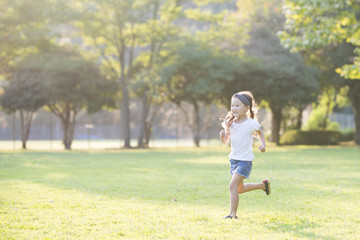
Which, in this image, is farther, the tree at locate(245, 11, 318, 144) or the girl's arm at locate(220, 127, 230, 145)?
the tree at locate(245, 11, 318, 144)

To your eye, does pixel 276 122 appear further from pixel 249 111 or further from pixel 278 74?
pixel 249 111

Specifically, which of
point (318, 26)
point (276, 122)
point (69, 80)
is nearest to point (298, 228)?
point (318, 26)

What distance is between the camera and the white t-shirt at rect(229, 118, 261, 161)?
5595 millimetres

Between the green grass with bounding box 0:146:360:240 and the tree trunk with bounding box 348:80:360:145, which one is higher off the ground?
the tree trunk with bounding box 348:80:360:145

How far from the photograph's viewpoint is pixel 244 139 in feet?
18.4

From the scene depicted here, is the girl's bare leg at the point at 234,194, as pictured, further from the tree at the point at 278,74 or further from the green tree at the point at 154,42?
the tree at the point at 278,74

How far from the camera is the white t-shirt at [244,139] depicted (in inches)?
220

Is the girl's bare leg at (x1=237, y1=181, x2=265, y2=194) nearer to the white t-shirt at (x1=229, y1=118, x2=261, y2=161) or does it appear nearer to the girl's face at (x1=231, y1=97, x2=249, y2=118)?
the white t-shirt at (x1=229, y1=118, x2=261, y2=161)

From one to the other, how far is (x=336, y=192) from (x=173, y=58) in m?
20.8

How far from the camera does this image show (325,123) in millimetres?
36156

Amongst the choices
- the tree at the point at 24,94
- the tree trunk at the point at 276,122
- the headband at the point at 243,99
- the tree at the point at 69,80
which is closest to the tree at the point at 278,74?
the tree trunk at the point at 276,122

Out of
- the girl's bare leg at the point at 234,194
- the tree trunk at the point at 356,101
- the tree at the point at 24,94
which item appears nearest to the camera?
the girl's bare leg at the point at 234,194

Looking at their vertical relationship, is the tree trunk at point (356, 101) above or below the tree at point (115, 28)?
below

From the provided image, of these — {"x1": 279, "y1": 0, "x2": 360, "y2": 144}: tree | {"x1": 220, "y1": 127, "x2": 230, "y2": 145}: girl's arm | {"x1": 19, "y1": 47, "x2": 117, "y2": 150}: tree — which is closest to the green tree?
{"x1": 19, "y1": 47, "x2": 117, "y2": 150}: tree
